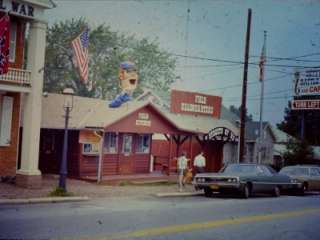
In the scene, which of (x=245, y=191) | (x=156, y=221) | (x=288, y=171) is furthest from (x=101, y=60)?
(x=156, y=221)

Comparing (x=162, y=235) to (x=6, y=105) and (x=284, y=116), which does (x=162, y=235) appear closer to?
(x=6, y=105)

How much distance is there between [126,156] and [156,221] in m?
17.0

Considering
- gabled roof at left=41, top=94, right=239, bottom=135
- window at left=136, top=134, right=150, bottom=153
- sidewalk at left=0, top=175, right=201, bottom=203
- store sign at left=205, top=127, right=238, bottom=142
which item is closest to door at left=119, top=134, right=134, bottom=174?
window at left=136, top=134, right=150, bottom=153

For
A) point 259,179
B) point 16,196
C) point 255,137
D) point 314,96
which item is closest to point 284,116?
point 255,137

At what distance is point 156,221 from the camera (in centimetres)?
1236

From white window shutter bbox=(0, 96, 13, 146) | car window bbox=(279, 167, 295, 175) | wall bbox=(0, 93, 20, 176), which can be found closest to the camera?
white window shutter bbox=(0, 96, 13, 146)

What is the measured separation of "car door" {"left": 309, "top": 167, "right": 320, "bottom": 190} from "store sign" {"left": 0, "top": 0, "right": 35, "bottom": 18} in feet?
45.9

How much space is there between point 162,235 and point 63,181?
872cm

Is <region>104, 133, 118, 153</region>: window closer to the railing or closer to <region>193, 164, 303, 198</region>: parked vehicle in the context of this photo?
<region>193, 164, 303, 198</region>: parked vehicle

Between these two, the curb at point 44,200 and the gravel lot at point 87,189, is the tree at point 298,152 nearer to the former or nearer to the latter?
the gravel lot at point 87,189

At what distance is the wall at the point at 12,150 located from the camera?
2123 cm

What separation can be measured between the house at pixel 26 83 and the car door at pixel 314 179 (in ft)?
40.0

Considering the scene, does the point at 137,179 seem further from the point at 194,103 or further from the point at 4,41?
the point at 4,41

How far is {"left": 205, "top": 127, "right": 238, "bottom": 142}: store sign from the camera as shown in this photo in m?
31.6
